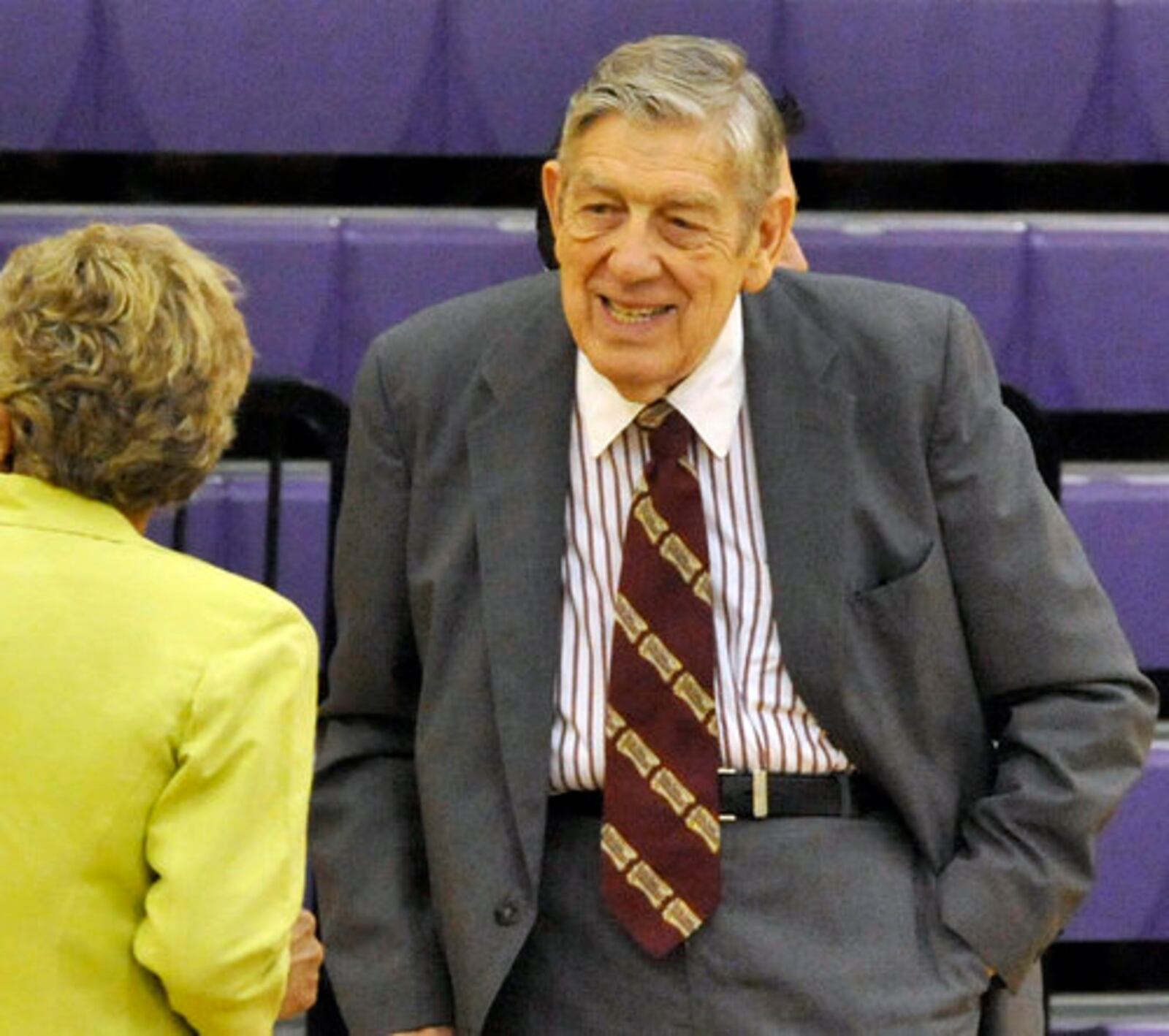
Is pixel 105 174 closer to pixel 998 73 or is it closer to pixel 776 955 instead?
pixel 998 73

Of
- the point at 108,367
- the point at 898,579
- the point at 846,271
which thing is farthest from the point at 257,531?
the point at 108,367

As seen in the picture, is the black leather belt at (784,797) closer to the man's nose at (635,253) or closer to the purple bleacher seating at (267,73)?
the man's nose at (635,253)

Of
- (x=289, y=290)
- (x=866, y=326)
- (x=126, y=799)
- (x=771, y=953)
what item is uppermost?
(x=866, y=326)

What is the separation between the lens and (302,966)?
1.82 metres

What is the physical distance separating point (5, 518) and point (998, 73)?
2.02 meters

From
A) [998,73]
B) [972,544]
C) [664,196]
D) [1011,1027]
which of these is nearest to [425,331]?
[664,196]

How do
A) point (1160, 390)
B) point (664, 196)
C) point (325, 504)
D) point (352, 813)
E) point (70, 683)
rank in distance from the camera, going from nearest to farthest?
point (70, 683) < point (664, 196) < point (352, 813) < point (325, 504) < point (1160, 390)

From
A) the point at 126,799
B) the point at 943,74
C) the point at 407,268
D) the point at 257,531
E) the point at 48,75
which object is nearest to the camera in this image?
the point at 126,799

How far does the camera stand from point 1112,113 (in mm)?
3295

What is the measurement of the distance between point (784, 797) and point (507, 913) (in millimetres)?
215

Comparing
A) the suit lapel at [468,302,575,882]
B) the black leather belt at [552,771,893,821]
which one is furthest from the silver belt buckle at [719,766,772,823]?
the suit lapel at [468,302,575,882]

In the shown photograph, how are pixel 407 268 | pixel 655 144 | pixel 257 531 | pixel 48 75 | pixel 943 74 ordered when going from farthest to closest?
pixel 943 74 < pixel 48 75 < pixel 407 268 < pixel 257 531 < pixel 655 144

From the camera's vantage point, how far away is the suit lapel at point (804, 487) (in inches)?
70.9

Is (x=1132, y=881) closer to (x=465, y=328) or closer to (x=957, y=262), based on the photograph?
(x=957, y=262)
